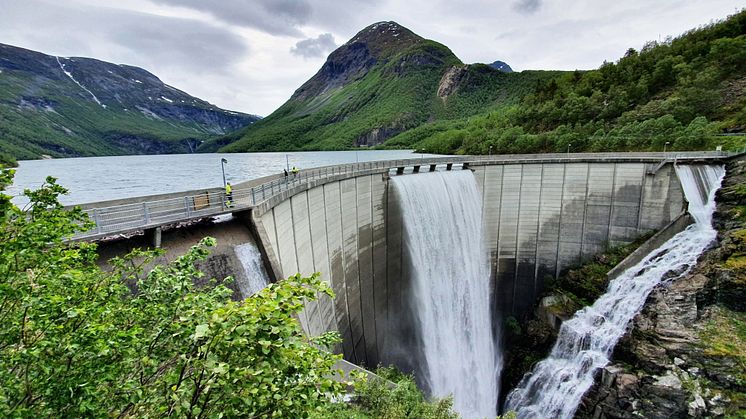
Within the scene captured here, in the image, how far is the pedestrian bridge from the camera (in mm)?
12164

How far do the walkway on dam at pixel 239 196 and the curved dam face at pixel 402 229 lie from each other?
0.53 meters

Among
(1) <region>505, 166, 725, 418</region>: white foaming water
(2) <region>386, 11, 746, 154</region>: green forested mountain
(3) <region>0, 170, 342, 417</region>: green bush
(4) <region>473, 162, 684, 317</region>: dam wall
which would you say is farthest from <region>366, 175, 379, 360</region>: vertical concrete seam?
(2) <region>386, 11, 746, 154</region>: green forested mountain

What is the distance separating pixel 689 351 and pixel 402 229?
17.5 meters

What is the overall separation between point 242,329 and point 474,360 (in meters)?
28.2

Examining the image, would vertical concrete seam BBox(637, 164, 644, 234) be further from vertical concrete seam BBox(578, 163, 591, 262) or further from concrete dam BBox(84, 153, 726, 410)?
vertical concrete seam BBox(578, 163, 591, 262)

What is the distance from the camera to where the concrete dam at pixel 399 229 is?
13.1m

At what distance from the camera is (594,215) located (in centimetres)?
3139

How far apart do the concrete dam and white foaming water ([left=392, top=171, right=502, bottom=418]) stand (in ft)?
1.96

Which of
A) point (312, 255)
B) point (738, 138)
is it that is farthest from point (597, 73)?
point (312, 255)

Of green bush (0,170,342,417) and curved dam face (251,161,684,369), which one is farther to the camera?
curved dam face (251,161,684,369)

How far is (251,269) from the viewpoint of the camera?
40.0ft

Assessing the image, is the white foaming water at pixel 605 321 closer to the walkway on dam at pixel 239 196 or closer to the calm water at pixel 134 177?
the walkway on dam at pixel 239 196

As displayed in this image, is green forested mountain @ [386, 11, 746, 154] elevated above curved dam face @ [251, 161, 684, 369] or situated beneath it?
elevated above

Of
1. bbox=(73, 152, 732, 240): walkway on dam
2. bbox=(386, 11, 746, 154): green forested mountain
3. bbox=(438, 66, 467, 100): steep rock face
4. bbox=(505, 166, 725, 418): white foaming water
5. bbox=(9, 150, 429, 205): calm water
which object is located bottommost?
bbox=(505, 166, 725, 418): white foaming water
